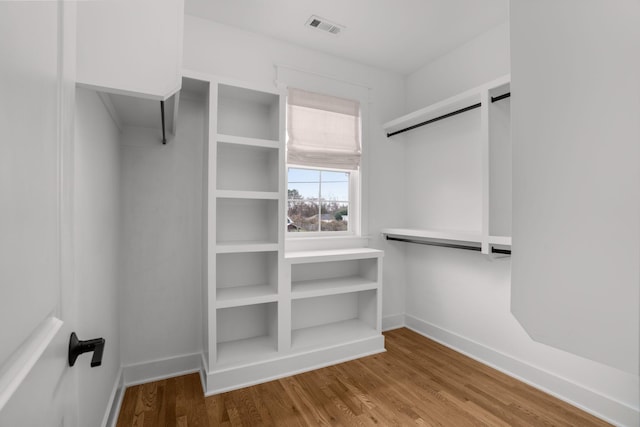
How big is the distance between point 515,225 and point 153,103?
1.76 m

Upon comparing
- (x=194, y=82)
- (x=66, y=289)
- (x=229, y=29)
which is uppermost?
(x=229, y=29)

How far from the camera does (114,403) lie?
176 centimetres

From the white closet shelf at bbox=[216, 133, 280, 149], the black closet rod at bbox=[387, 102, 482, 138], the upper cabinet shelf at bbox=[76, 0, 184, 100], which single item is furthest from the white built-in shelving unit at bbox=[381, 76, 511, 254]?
the upper cabinet shelf at bbox=[76, 0, 184, 100]

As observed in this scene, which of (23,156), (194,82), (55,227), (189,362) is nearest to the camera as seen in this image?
(23,156)

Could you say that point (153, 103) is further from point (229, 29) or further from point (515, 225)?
point (515, 225)

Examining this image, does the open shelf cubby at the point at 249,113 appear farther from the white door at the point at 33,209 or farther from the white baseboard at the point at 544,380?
the white baseboard at the point at 544,380

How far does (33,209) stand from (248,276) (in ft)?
6.86

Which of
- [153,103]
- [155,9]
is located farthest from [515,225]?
[153,103]

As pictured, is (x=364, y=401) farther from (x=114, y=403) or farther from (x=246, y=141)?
(x=246, y=141)

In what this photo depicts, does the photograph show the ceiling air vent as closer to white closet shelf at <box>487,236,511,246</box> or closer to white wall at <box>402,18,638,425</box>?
white wall at <box>402,18,638,425</box>

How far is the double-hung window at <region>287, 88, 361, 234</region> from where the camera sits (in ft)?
8.96

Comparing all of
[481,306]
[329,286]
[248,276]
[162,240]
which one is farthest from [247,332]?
[481,306]

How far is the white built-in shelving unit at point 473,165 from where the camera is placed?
7.04ft

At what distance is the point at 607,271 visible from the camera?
0.23 m
